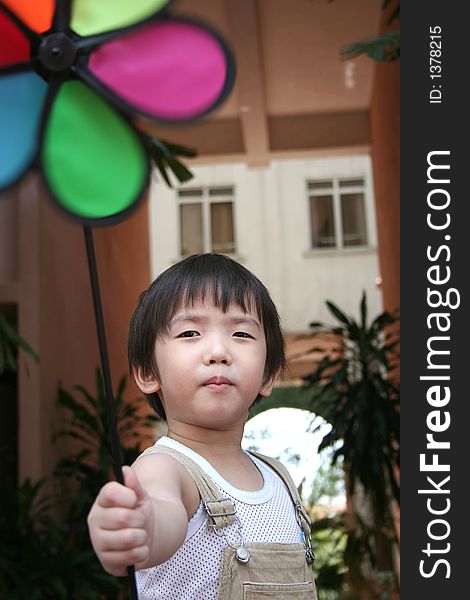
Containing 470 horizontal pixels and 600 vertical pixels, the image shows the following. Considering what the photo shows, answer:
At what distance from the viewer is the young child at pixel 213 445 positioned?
4.30 ft

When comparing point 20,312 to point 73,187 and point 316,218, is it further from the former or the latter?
point 316,218

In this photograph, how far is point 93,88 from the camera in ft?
4.21

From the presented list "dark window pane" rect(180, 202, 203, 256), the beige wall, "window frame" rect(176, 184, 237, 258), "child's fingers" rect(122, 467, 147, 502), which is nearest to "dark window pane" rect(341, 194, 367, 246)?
the beige wall

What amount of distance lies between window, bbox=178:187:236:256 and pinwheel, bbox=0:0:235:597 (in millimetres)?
12393

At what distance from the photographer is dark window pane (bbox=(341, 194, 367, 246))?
13.6m

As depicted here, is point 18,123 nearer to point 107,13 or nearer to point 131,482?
point 107,13

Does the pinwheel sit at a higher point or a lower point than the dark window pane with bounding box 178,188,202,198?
lower

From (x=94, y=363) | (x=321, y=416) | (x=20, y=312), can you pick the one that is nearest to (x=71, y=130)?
(x=20, y=312)

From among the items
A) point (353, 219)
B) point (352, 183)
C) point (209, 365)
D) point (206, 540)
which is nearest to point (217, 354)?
point (209, 365)

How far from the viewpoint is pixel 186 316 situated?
1414 millimetres

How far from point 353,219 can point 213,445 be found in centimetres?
1259

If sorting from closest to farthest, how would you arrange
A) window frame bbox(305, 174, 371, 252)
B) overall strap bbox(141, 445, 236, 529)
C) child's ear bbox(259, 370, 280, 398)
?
overall strap bbox(141, 445, 236, 529)
child's ear bbox(259, 370, 280, 398)
window frame bbox(305, 174, 371, 252)

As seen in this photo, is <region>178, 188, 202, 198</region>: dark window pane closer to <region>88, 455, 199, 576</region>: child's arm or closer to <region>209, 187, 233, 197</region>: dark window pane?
<region>209, 187, 233, 197</region>: dark window pane

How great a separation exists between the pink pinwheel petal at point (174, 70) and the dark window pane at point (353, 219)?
1234cm
